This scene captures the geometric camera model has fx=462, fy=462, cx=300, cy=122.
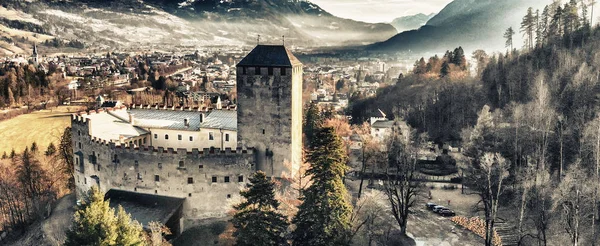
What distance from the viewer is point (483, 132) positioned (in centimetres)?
5650

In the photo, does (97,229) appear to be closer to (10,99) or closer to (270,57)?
(270,57)

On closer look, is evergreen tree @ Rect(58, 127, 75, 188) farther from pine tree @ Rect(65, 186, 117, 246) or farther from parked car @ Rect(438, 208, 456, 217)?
parked car @ Rect(438, 208, 456, 217)

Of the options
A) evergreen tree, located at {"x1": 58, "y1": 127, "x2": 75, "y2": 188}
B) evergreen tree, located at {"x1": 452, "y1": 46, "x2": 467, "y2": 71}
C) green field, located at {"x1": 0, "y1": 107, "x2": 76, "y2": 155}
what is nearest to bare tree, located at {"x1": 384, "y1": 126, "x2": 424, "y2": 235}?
evergreen tree, located at {"x1": 58, "y1": 127, "x2": 75, "y2": 188}

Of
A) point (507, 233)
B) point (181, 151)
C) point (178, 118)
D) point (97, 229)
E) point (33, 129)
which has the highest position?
point (178, 118)

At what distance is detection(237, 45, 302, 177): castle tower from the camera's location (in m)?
43.6

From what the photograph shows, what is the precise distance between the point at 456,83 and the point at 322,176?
57.9 meters

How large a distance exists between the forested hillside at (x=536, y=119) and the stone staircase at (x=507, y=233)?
0.85m

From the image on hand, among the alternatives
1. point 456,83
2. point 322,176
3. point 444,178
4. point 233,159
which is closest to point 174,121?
point 233,159

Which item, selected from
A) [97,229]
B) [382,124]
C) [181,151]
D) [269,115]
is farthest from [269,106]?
[382,124]

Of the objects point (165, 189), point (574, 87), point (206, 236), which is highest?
point (574, 87)

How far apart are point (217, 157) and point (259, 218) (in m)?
10.9

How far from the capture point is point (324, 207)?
34750 millimetres

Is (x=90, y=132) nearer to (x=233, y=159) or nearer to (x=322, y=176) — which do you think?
(x=233, y=159)

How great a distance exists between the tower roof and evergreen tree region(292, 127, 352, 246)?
10.2m
